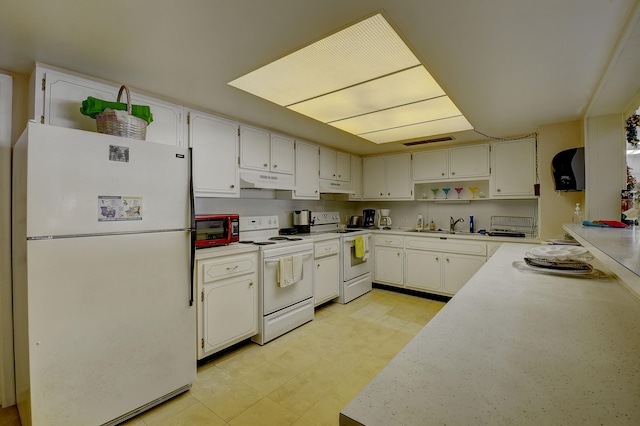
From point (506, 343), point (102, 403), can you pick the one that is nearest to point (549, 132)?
point (506, 343)

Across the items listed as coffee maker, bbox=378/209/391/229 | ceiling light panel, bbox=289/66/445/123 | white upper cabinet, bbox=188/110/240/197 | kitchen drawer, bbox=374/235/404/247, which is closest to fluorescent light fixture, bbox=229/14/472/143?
ceiling light panel, bbox=289/66/445/123

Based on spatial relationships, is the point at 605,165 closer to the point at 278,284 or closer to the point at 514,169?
the point at 514,169

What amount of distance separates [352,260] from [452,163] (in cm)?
196

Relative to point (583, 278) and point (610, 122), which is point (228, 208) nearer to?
point (583, 278)

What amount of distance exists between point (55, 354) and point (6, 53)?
173cm

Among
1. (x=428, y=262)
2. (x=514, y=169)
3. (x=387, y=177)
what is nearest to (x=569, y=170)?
(x=514, y=169)

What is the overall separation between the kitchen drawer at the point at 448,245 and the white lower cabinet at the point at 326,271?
114cm

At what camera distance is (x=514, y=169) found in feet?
11.8

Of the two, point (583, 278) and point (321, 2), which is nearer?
point (321, 2)

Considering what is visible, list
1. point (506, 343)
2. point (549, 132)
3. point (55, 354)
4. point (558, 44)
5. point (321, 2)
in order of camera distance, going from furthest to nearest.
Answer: point (549, 132) < point (558, 44) < point (55, 354) < point (321, 2) < point (506, 343)

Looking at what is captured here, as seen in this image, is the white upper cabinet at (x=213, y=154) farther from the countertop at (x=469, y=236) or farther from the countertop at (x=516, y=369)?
the countertop at (x=469, y=236)

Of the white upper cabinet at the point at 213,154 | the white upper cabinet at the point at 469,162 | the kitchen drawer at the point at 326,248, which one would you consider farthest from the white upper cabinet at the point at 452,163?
the white upper cabinet at the point at 213,154

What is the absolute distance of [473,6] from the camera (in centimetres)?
130

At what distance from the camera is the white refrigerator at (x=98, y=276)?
145cm
